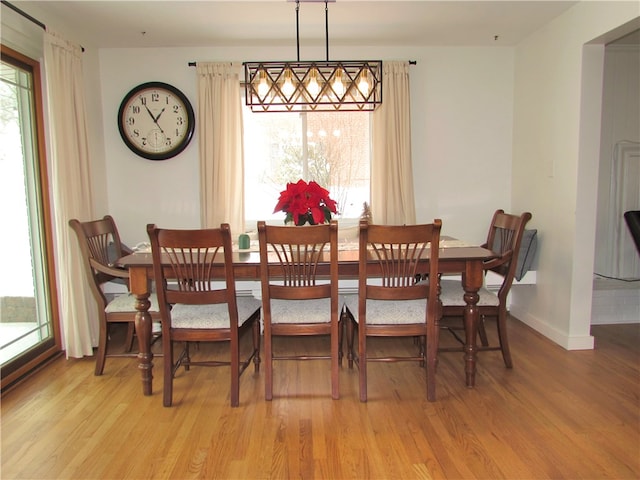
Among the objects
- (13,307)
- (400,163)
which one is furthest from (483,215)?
(13,307)

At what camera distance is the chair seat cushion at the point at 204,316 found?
2572 mm

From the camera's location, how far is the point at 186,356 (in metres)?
3.11

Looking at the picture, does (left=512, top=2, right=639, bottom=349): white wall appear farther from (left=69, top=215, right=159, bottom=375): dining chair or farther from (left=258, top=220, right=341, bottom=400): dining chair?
(left=69, top=215, right=159, bottom=375): dining chair

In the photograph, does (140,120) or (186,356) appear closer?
(186,356)

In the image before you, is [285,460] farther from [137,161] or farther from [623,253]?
[623,253]

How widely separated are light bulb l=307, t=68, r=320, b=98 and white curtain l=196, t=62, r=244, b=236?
1.23 meters

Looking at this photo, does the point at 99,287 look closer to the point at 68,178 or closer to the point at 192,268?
the point at 68,178

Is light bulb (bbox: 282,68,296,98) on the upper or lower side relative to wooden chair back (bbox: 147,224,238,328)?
upper

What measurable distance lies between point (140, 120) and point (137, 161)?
365 millimetres

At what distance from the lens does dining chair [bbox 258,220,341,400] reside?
7.79 feet

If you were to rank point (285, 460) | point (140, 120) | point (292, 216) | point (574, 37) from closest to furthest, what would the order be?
point (285, 460) → point (292, 216) → point (574, 37) → point (140, 120)

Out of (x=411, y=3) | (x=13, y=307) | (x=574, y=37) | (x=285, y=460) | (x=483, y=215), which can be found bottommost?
(x=285, y=460)

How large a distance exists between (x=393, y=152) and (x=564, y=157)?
1.36 m

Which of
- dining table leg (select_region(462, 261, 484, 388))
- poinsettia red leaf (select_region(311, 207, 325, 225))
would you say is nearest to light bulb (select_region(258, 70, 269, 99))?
poinsettia red leaf (select_region(311, 207, 325, 225))
